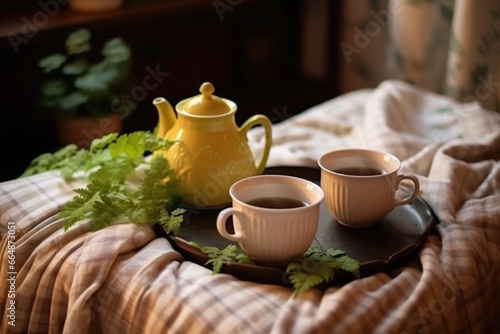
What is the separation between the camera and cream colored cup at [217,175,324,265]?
915mm

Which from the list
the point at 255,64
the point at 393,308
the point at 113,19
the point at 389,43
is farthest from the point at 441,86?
the point at 393,308

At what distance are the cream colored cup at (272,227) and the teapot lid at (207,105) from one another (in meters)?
0.19

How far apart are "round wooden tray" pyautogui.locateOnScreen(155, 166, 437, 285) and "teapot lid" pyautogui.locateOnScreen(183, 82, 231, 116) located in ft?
0.55

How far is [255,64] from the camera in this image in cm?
236

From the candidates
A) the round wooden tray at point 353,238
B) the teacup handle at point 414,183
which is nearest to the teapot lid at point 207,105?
the round wooden tray at point 353,238

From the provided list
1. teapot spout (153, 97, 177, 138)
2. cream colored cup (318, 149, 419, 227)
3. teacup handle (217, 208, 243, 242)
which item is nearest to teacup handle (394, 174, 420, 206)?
cream colored cup (318, 149, 419, 227)

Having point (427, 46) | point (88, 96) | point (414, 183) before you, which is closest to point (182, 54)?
point (88, 96)

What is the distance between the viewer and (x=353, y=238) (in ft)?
3.41

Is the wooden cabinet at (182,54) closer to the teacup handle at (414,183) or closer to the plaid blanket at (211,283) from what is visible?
the plaid blanket at (211,283)

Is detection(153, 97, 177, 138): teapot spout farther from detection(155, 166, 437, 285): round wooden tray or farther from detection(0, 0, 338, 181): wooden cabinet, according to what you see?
detection(0, 0, 338, 181): wooden cabinet

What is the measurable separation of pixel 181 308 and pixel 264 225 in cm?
16

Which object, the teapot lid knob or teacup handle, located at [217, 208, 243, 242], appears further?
the teapot lid knob

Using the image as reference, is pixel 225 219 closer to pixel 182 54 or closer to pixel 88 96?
pixel 88 96

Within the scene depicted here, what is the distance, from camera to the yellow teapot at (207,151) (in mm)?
1106
